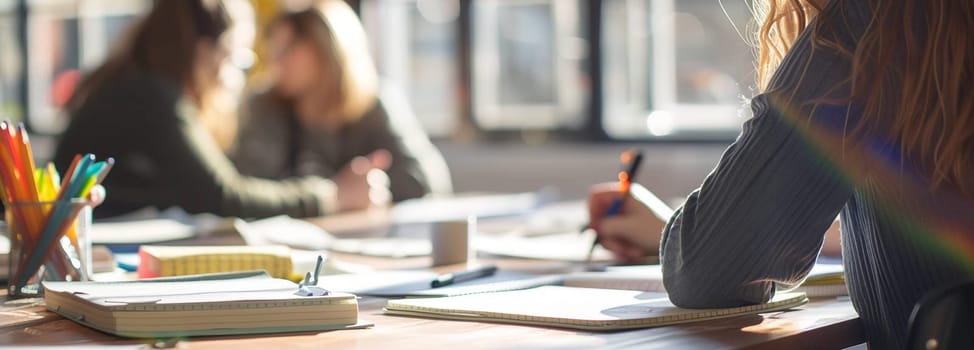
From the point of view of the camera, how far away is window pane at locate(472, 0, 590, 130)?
477 centimetres

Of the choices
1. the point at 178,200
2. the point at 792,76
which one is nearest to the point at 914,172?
the point at 792,76

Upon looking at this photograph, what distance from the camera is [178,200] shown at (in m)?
2.82

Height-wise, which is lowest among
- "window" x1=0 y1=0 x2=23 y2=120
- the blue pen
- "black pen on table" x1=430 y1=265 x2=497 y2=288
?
"black pen on table" x1=430 y1=265 x2=497 y2=288

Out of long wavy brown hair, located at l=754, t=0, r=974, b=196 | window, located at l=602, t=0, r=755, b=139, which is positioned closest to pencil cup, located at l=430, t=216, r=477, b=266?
long wavy brown hair, located at l=754, t=0, r=974, b=196

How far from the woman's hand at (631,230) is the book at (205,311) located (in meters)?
0.66

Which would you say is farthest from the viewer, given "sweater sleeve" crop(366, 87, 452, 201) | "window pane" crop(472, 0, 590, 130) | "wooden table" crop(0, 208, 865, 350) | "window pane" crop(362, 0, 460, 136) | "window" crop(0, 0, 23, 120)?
"window" crop(0, 0, 23, 120)

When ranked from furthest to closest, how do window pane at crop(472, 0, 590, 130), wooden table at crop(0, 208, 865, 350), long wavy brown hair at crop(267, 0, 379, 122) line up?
1. window pane at crop(472, 0, 590, 130)
2. long wavy brown hair at crop(267, 0, 379, 122)
3. wooden table at crop(0, 208, 865, 350)

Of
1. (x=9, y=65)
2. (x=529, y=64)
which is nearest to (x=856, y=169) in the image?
(x=529, y=64)

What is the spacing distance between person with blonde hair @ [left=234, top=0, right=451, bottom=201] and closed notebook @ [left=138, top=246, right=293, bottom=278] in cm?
219

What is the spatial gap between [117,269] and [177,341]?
59cm

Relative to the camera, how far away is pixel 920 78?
1066 millimetres

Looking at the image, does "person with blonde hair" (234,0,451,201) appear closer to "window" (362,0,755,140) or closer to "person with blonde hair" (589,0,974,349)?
"window" (362,0,755,140)

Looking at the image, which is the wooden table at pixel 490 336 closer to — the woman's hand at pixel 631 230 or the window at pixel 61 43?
the woman's hand at pixel 631 230

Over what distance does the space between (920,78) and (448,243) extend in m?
0.77
